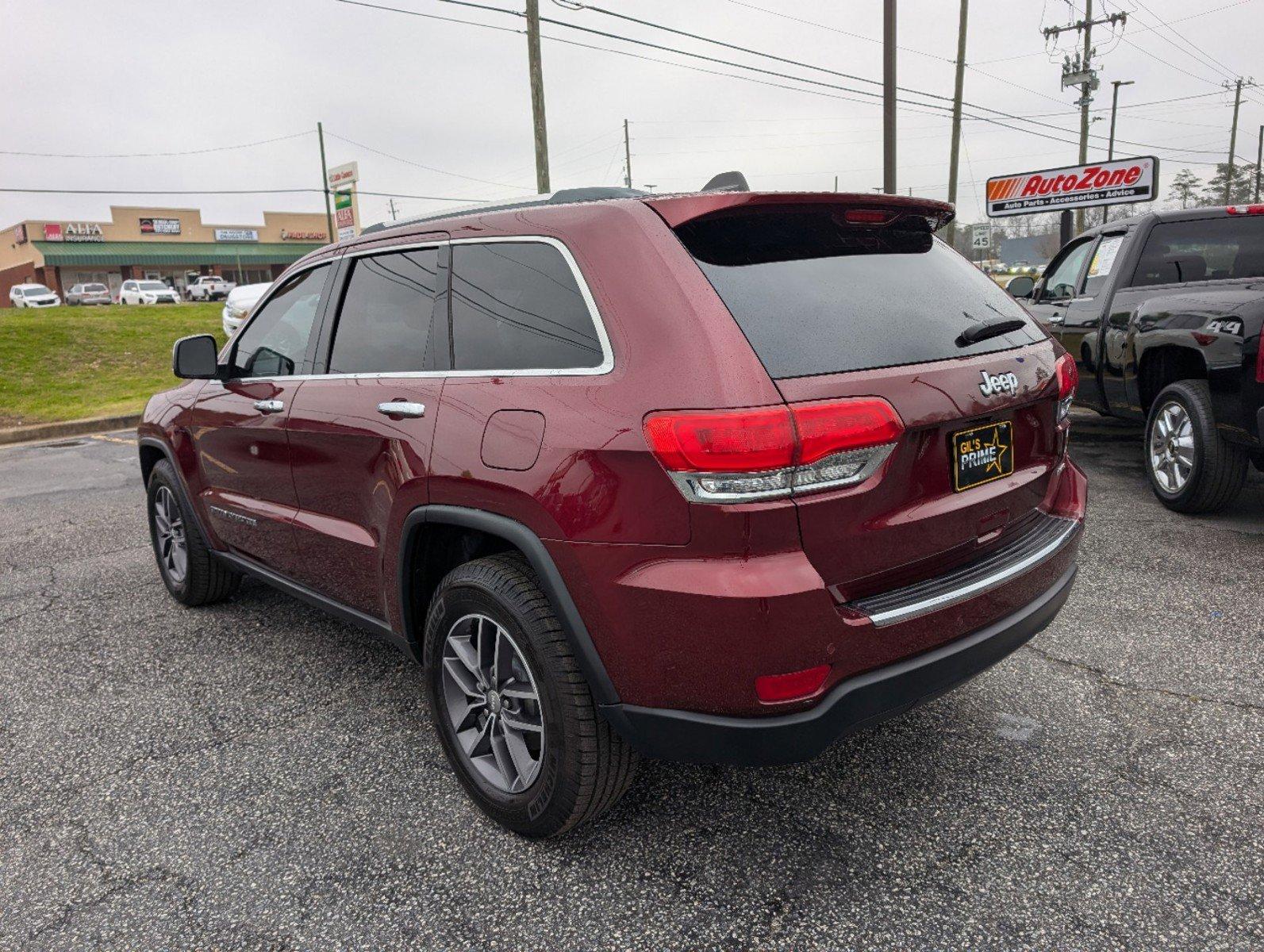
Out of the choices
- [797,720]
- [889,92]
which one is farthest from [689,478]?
[889,92]

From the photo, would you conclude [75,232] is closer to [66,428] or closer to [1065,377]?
[66,428]

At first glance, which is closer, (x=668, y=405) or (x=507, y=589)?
(x=668, y=405)

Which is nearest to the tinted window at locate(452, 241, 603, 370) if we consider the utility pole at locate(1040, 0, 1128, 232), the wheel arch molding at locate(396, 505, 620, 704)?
the wheel arch molding at locate(396, 505, 620, 704)

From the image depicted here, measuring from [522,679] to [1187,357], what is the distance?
4.97 meters

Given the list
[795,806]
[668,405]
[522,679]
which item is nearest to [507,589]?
[522,679]

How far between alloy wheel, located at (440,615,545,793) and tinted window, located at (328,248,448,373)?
2.84ft

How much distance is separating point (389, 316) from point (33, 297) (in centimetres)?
4542

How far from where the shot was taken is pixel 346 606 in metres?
3.26

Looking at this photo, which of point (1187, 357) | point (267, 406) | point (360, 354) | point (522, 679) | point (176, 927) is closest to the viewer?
point (176, 927)

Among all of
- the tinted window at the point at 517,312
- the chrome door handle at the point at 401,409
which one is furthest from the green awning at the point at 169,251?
the tinted window at the point at 517,312

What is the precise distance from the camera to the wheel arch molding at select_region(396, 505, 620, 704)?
2.16 metres

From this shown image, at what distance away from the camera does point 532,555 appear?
7.30 ft

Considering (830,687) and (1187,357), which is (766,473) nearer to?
(830,687)

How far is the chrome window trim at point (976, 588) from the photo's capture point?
2.12m
